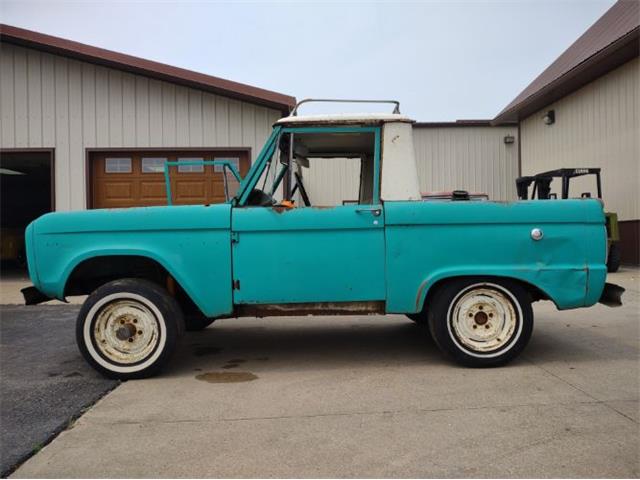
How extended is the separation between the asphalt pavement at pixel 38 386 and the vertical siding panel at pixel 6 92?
6948mm

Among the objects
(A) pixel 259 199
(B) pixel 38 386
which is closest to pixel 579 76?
(A) pixel 259 199

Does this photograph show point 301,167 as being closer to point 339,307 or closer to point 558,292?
point 339,307

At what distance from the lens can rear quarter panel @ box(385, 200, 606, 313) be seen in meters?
4.21

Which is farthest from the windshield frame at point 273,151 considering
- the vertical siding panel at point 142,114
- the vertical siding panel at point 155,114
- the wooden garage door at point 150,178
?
the vertical siding panel at point 142,114

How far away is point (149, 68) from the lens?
11.2 m

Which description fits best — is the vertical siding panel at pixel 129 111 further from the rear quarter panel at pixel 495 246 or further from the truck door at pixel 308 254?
the rear quarter panel at pixel 495 246

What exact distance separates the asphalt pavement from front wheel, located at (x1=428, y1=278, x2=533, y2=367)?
261 cm

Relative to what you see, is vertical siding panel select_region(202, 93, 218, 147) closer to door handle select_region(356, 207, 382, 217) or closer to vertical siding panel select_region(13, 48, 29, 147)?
vertical siding panel select_region(13, 48, 29, 147)

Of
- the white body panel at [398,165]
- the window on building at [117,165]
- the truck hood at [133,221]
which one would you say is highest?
the window on building at [117,165]

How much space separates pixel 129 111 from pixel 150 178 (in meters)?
1.56

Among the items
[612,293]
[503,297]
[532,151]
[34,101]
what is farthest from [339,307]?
[532,151]

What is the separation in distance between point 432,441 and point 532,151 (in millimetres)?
14366

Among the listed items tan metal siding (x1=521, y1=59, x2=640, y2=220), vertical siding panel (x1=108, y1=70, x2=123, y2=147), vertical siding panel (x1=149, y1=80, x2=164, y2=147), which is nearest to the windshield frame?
vertical siding panel (x1=149, y1=80, x2=164, y2=147)

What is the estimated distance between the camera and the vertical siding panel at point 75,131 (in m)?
11.7
